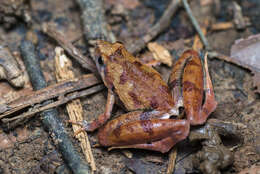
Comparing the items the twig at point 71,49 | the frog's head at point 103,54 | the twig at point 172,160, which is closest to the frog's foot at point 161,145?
the twig at point 172,160

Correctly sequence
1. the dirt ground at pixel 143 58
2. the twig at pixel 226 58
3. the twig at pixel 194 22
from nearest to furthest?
the dirt ground at pixel 143 58
the twig at pixel 226 58
the twig at pixel 194 22

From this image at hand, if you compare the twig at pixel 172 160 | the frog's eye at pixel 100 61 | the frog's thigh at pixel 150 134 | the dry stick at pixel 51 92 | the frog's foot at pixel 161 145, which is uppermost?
the frog's eye at pixel 100 61

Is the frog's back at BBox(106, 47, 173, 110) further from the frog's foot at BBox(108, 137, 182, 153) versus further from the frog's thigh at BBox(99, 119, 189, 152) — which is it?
the frog's foot at BBox(108, 137, 182, 153)

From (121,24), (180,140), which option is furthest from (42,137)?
(121,24)

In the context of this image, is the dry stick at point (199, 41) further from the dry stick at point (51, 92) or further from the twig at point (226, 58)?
the dry stick at point (51, 92)

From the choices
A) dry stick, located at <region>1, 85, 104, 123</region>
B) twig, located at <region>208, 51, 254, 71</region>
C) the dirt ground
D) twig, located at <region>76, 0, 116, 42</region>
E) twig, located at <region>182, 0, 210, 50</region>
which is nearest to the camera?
the dirt ground

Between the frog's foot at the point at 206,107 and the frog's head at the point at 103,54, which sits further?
the frog's head at the point at 103,54

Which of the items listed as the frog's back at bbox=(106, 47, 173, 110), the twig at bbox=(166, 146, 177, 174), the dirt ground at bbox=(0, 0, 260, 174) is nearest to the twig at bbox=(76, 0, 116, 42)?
the dirt ground at bbox=(0, 0, 260, 174)

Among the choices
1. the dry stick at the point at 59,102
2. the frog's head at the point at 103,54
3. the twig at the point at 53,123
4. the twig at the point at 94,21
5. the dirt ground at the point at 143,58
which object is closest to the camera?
the twig at the point at 53,123
